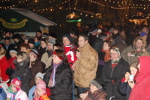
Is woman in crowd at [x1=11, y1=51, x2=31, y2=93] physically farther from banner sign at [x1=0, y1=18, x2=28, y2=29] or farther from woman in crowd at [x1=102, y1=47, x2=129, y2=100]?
banner sign at [x1=0, y1=18, x2=28, y2=29]

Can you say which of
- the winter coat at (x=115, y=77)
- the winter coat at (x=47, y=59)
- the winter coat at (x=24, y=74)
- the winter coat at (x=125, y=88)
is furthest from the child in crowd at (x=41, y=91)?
the winter coat at (x=47, y=59)

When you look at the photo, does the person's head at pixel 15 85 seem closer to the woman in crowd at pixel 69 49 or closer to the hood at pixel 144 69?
the woman in crowd at pixel 69 49

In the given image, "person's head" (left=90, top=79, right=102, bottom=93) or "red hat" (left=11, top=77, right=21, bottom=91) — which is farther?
"red hat" (left=11, top=77, right=21, bottom=91)

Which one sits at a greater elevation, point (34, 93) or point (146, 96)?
point (146, 96)

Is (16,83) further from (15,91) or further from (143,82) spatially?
(143,82)

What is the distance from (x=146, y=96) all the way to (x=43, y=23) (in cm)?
928

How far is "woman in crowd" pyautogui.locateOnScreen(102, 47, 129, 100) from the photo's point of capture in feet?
19.0

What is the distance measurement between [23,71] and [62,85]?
130cm

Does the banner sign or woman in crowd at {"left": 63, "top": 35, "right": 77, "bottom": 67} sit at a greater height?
woman in crowd at {"left": 63, "top": 35, "right": 77, "bottom": 67}

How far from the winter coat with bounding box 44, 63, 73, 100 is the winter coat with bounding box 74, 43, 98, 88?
0.77 meters

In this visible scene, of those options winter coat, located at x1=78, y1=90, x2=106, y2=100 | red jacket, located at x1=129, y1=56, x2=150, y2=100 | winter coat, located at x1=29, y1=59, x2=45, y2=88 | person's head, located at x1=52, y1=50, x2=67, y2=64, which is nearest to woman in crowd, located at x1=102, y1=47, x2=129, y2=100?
winter coat, located at x1=78, y1=90, x2=106, y2=100

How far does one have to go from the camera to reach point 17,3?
16922mm

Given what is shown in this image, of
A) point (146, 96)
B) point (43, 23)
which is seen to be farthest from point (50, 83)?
point (43, 23)

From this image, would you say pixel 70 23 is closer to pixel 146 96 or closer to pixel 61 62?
pixel 61 62
